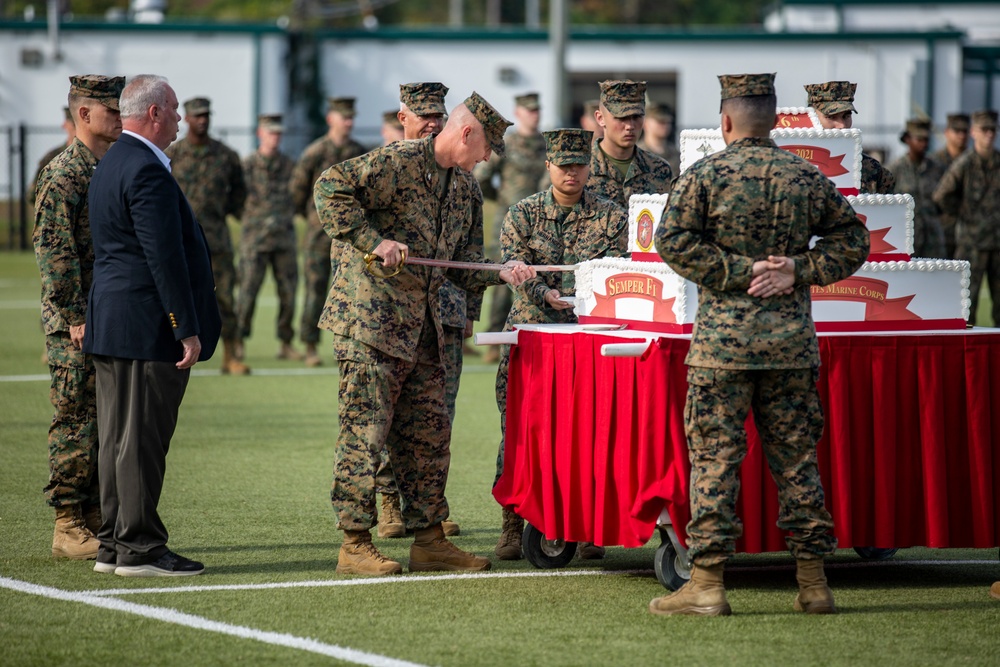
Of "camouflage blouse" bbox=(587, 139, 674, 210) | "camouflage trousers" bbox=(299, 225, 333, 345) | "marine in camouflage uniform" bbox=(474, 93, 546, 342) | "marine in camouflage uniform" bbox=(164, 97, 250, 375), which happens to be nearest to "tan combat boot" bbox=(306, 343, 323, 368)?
"camouflage trousers" bbox=(299, 225, 333, 345)

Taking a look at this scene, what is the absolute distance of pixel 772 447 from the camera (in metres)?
6.09

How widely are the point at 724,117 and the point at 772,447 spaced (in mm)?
1379

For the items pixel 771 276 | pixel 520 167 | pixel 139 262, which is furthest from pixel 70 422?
pixel 520 167

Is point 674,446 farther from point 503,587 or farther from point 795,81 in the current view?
point 795,81

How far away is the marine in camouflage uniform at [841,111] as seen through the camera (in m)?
8.42

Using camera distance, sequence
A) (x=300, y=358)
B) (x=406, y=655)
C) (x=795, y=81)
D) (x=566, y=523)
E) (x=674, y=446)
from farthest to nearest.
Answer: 1. (x=795, y=81)
2. (x=300, y=358)
3. (x=566, y=523)
4. (x=674, y=446)
5. (x=406, y=655)

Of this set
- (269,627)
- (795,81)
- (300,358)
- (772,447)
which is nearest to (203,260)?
(269,627)

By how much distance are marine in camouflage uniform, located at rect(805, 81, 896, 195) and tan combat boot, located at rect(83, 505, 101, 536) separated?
4448 millimetres

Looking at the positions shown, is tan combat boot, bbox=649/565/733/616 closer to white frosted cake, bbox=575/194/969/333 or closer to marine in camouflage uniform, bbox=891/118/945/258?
white frosted cake, bbox=575/194/969/333

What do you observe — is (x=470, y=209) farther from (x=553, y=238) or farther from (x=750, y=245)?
(x=750, y=245)

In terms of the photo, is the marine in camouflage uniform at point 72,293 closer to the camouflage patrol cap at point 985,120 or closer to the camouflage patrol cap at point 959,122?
the camouflage patrol cap at point 985,120

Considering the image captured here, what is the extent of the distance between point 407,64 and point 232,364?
21.0 metres

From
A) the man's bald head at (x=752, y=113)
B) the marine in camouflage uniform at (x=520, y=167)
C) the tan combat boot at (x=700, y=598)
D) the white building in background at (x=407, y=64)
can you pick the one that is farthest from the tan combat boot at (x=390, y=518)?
the white building in background at (x=407, y=64)

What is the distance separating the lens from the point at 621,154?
28.6ft
